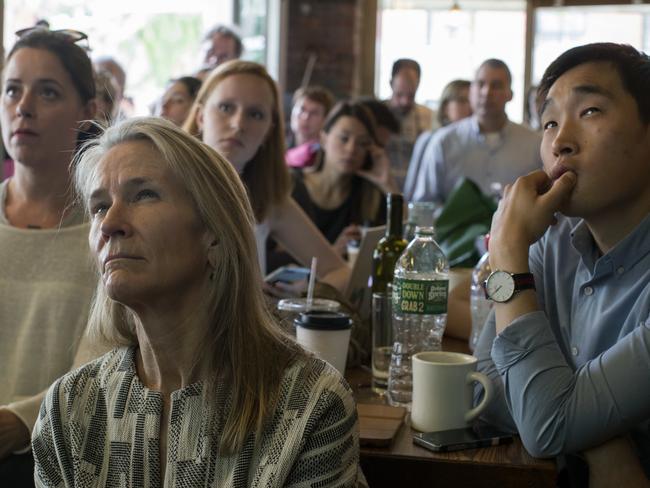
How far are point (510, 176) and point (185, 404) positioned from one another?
13.6ft

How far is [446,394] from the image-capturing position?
4.89ft

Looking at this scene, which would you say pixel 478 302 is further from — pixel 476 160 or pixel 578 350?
pixel 476 160

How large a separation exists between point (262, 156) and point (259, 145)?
0.04 m

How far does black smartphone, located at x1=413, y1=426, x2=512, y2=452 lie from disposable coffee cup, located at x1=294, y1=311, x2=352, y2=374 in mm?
268

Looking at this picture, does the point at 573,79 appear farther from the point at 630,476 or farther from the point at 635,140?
the point at 630,476

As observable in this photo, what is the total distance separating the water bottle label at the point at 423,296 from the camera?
65.5 inches

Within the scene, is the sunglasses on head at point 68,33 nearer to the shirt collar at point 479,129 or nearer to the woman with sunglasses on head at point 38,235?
the woman with sunglasses on head at point 38,235

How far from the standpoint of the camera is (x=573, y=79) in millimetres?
1541

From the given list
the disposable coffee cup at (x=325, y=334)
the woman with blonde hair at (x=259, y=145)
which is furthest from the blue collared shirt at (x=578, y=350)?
the woman with blonde hair at (x=259, y=145)

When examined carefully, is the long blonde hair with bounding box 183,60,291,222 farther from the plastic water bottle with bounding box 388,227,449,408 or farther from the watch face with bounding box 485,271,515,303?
the watch face with bounding box 485,271,515,303

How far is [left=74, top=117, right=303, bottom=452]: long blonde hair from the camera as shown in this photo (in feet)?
4.17

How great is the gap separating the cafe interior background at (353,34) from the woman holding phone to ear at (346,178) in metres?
1.65

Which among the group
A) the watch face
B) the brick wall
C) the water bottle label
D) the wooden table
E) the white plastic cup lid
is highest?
the brick wall

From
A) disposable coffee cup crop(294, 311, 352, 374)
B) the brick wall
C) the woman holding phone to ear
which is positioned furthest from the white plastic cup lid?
the brick wall
